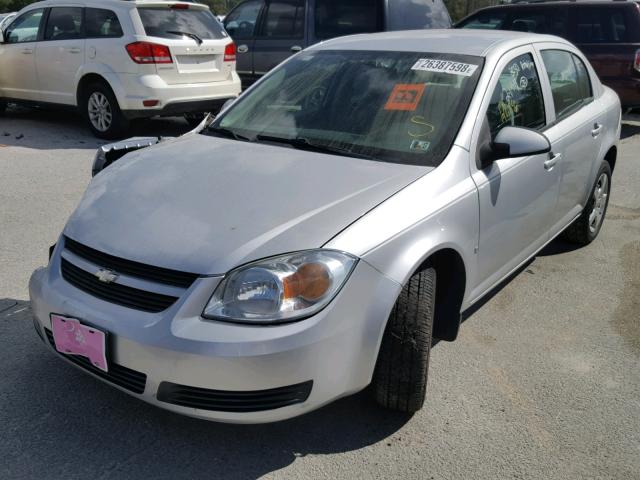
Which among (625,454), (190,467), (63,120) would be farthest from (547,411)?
(63,120)

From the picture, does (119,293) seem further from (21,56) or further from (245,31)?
(245,31)

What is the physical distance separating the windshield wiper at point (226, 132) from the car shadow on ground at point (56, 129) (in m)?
4.79

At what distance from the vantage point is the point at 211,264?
255 cm

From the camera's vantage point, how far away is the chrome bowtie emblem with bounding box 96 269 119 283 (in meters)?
2.68

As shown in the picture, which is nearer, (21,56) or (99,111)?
(99,111)

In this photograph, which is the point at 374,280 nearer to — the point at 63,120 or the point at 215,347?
the point at 215,347

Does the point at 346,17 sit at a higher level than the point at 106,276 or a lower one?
higher

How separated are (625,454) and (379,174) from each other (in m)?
1.55

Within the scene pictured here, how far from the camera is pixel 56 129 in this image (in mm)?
9359

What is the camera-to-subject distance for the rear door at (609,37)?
32.3ft

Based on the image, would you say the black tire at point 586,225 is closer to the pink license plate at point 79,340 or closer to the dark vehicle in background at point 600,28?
the pink license plate at point 79,340

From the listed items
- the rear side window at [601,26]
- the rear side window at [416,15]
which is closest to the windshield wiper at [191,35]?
the rear side window at [416,15]

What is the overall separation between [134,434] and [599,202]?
3907mm

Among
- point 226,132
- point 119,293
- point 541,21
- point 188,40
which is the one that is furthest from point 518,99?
point 541,21
